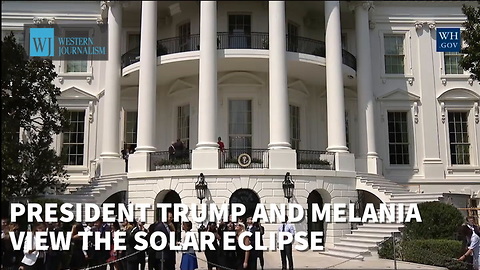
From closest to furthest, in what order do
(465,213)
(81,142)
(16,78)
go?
(16,78), (465,213), (81,142)

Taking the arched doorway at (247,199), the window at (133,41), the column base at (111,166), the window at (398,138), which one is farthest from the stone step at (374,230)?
the window at (133,41)

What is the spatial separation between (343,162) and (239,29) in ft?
27.1

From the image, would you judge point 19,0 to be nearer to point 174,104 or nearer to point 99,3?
point 99,3

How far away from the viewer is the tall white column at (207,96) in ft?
65.2

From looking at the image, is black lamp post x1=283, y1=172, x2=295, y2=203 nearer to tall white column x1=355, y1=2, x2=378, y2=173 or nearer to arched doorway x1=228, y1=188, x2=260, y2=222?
arched doorway x1=228, y1=188, x2=260, y2=222

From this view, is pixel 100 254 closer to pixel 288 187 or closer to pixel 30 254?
pixel 30 254

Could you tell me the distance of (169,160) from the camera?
20641mm

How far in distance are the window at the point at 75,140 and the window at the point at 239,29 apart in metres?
9.11

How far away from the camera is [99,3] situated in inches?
1051

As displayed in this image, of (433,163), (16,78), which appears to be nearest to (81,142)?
(16,78)

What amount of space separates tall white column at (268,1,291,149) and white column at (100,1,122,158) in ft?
25.5

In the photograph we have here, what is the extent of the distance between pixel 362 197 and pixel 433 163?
6339 millimetres

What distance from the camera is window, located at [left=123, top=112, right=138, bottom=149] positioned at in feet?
85.4

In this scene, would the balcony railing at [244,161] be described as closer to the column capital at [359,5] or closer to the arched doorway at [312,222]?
the arched doorway at [312,222]
